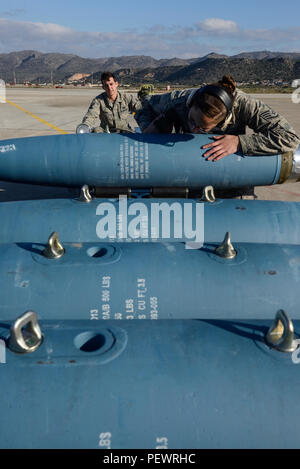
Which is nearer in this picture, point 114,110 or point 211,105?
point 211,105

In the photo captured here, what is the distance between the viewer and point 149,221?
11.6 ft

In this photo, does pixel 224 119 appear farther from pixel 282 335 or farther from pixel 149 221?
pixel 282 335

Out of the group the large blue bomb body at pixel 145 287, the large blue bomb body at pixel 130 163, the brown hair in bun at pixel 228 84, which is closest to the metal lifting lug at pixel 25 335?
the large blue bomb body at pixel 145 287

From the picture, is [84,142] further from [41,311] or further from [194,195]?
[41,311]

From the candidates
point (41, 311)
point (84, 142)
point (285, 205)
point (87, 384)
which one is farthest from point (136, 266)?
point (84, 142)

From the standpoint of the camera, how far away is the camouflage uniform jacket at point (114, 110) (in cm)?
639

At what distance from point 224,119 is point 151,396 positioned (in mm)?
3505

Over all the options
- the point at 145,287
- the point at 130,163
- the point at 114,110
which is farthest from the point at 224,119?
the point at 114,110

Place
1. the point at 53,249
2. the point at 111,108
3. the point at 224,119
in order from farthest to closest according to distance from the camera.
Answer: the point at 111,108
the point at 224,119
the point at 53,249

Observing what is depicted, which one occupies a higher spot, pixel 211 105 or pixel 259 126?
pixel 259 126

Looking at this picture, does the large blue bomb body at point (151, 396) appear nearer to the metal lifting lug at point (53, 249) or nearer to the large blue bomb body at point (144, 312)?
the large blue bomb body at point (144, 312)

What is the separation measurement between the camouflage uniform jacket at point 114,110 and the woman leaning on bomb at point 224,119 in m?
0.99

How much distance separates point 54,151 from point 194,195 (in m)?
2.26

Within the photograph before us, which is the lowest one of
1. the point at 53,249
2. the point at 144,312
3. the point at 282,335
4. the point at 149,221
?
the point at 282,335
